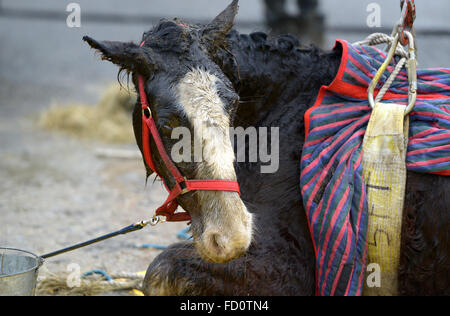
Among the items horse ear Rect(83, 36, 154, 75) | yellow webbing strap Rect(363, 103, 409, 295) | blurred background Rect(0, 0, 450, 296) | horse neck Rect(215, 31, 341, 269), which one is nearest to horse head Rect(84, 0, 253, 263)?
Answer: horse ear Rect(83, 36, 154, 75)

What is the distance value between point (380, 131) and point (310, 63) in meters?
0.65

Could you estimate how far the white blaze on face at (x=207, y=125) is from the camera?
2170mm

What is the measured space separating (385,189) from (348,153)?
0.24m

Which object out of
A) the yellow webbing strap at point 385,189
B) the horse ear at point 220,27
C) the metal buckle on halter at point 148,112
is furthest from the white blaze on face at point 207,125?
the yellow webbing strap at point 385,189

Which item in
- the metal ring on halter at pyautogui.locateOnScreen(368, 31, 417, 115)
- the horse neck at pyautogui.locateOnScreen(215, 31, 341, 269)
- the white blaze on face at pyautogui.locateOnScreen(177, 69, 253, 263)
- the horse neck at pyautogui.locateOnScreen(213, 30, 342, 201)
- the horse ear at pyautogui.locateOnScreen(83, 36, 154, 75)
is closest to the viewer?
the white blaze on face at pyautogui.locateOnScreen(177, 69, 253, 263)

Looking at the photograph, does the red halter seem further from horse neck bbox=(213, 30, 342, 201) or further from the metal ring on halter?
the metal ring on halter

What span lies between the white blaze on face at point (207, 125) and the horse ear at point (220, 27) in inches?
15.1

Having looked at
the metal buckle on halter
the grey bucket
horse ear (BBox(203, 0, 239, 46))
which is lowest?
the grey bucket

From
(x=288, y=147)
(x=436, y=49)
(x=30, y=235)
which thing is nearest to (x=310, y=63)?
(x=288, y=147)

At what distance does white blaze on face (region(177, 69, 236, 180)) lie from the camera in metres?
2.17

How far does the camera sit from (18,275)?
7.75 feet

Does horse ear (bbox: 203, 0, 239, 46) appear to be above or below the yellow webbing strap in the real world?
above
